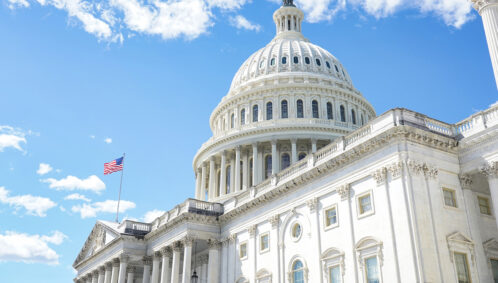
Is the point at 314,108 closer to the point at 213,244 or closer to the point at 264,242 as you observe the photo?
the point at 213,244

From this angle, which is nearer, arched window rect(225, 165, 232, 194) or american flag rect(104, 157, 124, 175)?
american flag rect(104, 157, 124, 175)

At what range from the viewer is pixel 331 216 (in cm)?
3625

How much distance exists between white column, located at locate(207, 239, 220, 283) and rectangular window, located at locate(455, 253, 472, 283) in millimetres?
23054

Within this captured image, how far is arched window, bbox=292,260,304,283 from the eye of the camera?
37.7 meters

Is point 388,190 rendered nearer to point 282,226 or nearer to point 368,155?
point 368,155

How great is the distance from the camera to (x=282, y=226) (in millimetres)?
40562

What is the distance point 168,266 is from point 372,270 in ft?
84.9

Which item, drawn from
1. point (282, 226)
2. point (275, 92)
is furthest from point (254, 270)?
point (275, 92)

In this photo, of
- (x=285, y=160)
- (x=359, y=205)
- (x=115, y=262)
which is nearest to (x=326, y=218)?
(x=359, y=205)

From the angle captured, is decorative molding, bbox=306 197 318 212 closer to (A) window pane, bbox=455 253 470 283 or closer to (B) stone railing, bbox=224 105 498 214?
(B) stone railing, bbox=224 105 498 214

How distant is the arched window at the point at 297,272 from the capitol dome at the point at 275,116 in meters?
26.5

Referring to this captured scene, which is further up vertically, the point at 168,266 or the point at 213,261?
the point at 168,266

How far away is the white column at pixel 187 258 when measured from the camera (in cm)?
4575

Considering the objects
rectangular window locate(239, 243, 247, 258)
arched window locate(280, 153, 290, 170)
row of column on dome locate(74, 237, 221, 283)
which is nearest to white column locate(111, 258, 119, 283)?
row of column on dome locate(74, 237, 221, 283)
